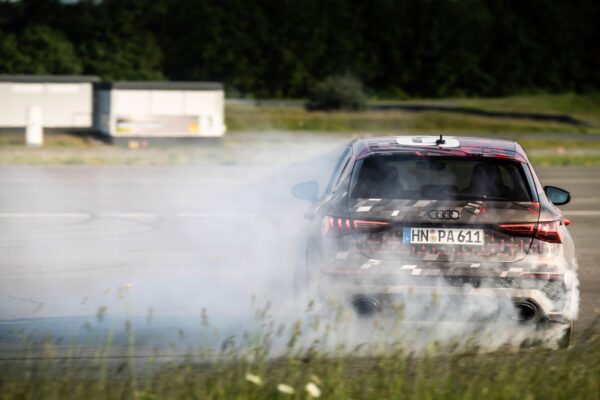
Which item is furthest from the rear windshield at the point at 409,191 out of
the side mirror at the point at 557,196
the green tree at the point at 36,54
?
the green tree at the point at 36,54

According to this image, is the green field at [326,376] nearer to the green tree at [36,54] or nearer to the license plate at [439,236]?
the license plate at [439,236]

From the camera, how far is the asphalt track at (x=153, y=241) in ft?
28.8

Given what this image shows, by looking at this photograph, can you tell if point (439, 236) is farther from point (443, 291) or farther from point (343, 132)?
Answer: point (343, 132)

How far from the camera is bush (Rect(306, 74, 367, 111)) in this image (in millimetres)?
72062

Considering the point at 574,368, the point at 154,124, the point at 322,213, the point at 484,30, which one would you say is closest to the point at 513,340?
the point at 574,368

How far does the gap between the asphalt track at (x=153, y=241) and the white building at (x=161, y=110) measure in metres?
9.62

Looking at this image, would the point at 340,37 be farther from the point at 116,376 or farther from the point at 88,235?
the point at 116,376

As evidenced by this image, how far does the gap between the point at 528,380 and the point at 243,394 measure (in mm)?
1444

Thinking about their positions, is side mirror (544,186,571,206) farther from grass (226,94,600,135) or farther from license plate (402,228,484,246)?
grass (226,94,600,135)

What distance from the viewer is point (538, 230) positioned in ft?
21.6

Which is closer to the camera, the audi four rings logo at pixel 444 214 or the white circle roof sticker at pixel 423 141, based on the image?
the audi four rings logo at pixel 444 214

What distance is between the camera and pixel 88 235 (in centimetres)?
1306

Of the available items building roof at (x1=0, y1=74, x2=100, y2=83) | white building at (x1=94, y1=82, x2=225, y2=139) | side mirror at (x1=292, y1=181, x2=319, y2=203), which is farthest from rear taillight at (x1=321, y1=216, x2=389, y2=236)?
building roof at (x1=0, y1=74, x2=100, y2=83)

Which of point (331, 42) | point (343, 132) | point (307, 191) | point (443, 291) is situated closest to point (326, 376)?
point (443, 291)
